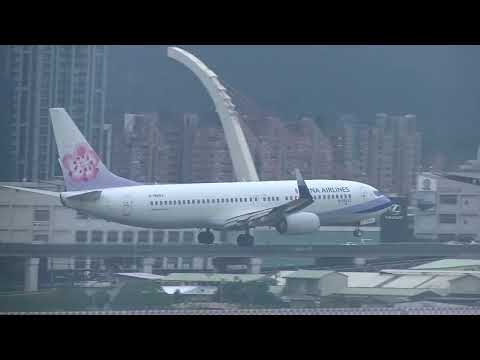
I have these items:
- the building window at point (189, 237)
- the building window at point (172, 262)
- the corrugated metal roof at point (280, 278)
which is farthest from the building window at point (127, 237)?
the corrugated metal roof at point (280, 278)

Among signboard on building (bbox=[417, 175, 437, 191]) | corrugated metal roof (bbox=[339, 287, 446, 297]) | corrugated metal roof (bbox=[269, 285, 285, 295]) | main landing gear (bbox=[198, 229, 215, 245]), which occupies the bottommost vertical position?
corrugated metal roof (bbox=[269, 285, 285, 295])

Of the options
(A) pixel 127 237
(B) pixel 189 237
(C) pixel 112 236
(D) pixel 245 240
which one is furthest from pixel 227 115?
(D) pixel 245 240

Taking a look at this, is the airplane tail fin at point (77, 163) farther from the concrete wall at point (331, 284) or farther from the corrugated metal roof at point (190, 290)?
the concrete wall at point (331, 284)

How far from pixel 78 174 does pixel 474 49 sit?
8.82 metres

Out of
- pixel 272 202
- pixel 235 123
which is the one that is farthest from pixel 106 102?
pixel 272 202

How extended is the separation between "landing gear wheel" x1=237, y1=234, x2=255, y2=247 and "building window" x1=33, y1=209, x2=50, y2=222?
3483 mm

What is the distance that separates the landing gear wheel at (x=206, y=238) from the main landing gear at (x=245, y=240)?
19.2 inches

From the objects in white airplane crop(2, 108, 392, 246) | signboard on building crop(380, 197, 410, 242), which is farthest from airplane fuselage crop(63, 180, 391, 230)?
signboard on building crop(380, 197, 410, 242)

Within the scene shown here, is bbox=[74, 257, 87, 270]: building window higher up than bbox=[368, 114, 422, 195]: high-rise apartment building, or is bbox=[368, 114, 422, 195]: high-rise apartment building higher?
bbox=[368, 114, 422, 195]: high-rise apartment building

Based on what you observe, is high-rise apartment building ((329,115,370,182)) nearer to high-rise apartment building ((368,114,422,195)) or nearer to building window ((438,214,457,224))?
high-rise apartment building ((368,114,422,195))

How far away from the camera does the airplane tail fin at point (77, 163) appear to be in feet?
49.5

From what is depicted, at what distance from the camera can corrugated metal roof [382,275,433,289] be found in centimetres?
1116

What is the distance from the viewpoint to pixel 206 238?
15.3m

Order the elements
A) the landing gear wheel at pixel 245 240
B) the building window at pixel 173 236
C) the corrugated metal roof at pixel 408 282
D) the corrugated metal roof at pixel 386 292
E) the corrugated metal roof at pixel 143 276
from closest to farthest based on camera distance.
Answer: the corrugated metal roof at pixel 386 292 < the corrugated metal roof at pixel 408 282 < the corrugated metal roof at pixel 143 276 < the landing gear wheel at pixel 245 240 < the building window at pixel 173 236
